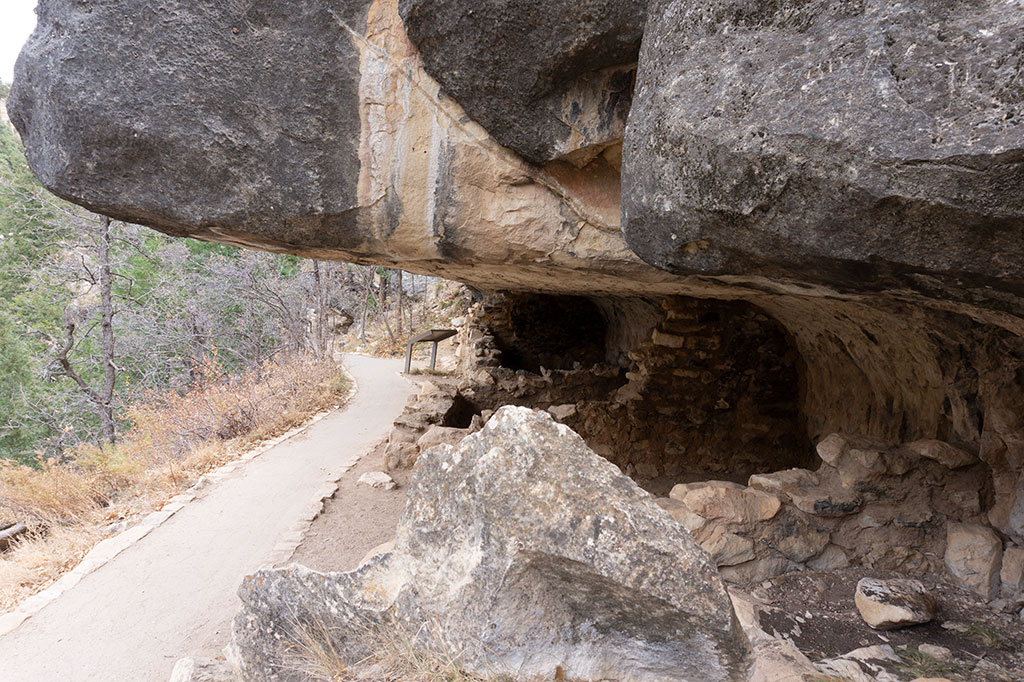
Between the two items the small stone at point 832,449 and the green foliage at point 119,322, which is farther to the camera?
the green foliage at point 119,322

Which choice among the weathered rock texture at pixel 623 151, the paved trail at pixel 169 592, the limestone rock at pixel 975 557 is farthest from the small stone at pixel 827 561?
the paved trail at pixel 169 592

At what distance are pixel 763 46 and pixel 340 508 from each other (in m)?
4.29

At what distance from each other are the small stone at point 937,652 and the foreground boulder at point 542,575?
107cm

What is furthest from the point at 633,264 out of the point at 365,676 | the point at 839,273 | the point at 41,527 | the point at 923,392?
the point at 41,527

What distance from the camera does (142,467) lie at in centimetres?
→ 603

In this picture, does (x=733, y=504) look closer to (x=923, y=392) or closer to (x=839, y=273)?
(x=923, y=392)

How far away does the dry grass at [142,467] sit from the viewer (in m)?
4.42

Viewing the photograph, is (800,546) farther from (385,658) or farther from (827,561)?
(385,658)

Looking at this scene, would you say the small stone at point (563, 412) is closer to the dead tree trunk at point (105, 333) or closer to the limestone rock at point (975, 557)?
the limestone rock at point (975, 557)

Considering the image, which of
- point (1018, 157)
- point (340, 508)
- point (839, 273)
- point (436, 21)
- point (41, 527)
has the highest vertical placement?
point (436, 21)

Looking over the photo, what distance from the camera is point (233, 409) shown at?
7.13 meters

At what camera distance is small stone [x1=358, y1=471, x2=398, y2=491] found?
5.09 meters

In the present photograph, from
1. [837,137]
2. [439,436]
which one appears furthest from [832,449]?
[439,436]

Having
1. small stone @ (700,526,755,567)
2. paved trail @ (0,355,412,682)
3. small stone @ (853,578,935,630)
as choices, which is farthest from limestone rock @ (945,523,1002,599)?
paved trail @ (0,355,412,682)
